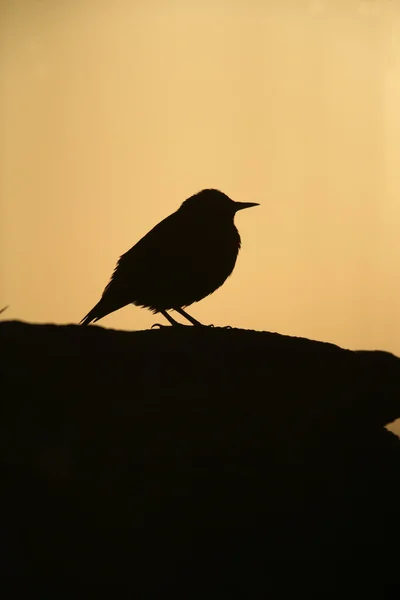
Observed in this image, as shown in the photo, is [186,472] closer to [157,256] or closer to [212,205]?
[157,256]

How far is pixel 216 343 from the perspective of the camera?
319cm

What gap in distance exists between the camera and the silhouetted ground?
94.0 inches

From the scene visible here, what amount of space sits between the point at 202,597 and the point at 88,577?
50 cm

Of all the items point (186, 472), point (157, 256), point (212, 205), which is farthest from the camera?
point (212, 205)

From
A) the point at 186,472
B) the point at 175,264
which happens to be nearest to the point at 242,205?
the point at 175,264

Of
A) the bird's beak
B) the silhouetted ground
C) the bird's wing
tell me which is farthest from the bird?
the silhouetted ground

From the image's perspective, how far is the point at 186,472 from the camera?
260cm

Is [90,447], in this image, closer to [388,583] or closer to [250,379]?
[250,379]

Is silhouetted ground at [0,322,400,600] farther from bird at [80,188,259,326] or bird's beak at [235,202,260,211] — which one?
bird's beak at [235,202,260,211]

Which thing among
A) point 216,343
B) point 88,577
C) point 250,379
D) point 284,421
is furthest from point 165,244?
point 88,577

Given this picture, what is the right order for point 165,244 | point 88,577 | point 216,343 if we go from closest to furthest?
point 88,577
point 216,343
point 165,244

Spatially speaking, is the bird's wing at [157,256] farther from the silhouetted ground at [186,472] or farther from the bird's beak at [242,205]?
the silhouetted ground at [186,472]

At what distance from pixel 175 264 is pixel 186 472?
5.45 ft

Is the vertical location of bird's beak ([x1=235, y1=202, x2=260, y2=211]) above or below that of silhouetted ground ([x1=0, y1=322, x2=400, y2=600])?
above
